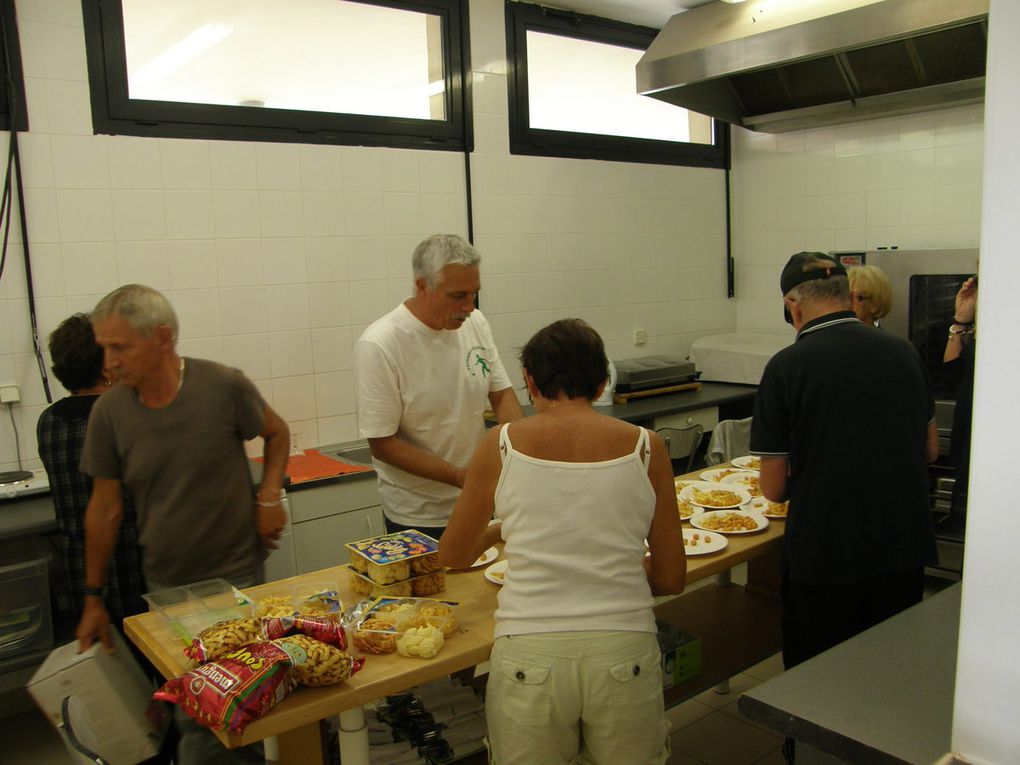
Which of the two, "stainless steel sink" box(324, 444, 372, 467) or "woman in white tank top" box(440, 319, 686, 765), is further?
"stainless steel sink" box(324, 444, 372, 467)

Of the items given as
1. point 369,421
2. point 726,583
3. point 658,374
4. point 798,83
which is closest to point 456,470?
point 369,421

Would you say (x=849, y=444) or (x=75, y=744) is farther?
(x=849, y=444)

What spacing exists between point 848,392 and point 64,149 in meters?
2.88

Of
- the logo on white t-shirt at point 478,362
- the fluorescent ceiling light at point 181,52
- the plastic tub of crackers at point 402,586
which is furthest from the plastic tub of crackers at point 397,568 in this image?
the fluorescent ceiling light at point 181,52

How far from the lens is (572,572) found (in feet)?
5.49

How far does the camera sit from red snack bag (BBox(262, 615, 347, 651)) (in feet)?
5.38

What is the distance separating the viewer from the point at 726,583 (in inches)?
136

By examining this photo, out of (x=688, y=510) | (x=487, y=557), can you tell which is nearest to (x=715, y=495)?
(x=688, y=510)

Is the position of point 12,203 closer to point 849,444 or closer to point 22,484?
point 22,484

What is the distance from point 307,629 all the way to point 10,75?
8.37 feet

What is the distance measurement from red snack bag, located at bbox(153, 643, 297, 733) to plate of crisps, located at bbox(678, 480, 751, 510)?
1.57 m

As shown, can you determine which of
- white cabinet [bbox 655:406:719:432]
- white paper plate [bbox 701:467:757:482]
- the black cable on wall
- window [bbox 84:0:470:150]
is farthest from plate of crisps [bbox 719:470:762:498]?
the black cable on wall

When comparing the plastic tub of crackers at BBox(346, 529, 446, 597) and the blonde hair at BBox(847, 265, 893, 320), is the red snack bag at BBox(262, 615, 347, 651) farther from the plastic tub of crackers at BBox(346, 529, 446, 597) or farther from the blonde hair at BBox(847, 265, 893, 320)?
the blonde hair at BBox(847, 265, 893, 320)

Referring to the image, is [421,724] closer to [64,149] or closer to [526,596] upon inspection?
[526,596]
